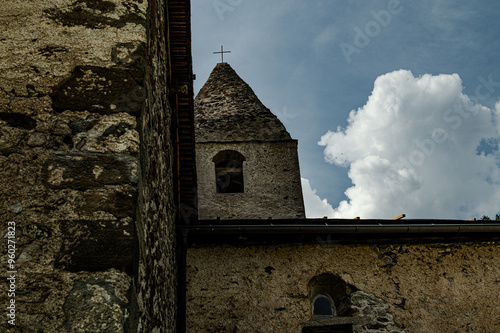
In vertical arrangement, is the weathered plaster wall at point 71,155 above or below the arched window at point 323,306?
above

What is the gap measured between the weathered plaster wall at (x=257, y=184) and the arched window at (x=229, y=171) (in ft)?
0.55

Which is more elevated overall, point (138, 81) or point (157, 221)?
point (138, 81)

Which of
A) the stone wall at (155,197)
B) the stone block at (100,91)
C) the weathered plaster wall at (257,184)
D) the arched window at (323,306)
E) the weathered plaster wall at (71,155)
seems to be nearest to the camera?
the weathered plaster wall at (71,155)

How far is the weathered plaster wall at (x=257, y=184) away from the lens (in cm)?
1062

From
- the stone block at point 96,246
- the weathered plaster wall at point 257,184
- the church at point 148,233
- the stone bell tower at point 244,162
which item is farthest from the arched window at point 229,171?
the stone block at point 96,246

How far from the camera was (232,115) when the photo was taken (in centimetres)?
1267

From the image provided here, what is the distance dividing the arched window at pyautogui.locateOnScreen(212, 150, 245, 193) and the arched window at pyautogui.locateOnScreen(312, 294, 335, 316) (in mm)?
5453

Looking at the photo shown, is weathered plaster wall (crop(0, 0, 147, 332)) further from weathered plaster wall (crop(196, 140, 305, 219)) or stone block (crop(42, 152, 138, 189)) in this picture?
weathered plaster wall (crop(196, 140, 305, 219))

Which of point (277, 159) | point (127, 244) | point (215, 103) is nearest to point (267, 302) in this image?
point (127, 244)

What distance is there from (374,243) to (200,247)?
240 centimetres

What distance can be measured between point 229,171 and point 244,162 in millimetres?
596

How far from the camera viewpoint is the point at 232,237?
19.3 feet

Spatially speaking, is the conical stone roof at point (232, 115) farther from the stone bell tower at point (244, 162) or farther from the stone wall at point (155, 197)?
the stone wall at point (155, 197)

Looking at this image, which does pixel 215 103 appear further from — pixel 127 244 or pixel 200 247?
pixel 127 244
